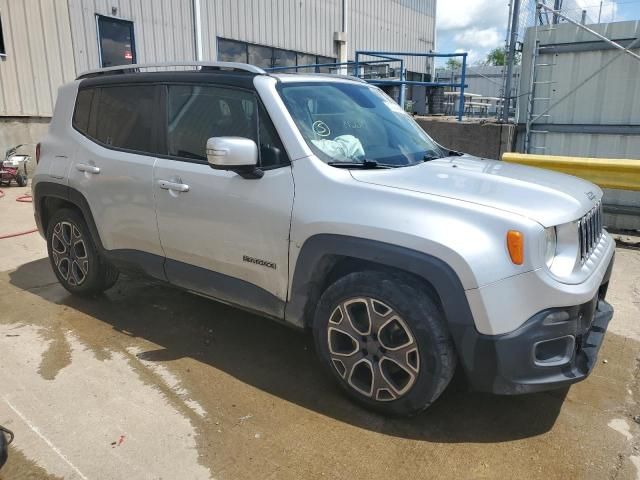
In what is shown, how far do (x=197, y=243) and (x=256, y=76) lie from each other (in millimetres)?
1127

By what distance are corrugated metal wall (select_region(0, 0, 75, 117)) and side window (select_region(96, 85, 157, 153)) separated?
7673mm

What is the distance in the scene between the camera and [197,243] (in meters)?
3.49

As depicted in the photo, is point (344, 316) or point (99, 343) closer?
point (344, 316)

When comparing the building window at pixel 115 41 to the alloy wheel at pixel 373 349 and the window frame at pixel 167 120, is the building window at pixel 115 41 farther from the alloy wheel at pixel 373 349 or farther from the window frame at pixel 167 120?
the alloy wheel at pixel 373 349

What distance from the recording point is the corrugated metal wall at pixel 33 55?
33.4 feet

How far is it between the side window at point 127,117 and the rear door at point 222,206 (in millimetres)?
200

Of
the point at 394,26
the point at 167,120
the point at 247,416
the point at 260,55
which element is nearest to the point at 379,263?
the point at 247,416

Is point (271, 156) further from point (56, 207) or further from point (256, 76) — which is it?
point (56, 207)

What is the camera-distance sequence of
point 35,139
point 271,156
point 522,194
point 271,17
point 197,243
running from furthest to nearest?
point 271,17 → point 35,139 → point 197,243 → point 271,156 → point 522,194

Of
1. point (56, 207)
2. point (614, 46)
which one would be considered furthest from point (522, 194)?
point (614, 46)

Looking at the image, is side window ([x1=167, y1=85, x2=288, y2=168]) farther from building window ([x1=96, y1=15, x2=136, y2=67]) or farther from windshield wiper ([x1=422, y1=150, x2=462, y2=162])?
building window ([x1=96, y1=15, x2=136, y2=67])

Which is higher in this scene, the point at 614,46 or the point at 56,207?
the point at 614,46

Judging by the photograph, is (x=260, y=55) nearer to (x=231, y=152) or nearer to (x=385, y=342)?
(x=231, y=152)

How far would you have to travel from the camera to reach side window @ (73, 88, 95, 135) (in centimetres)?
431
